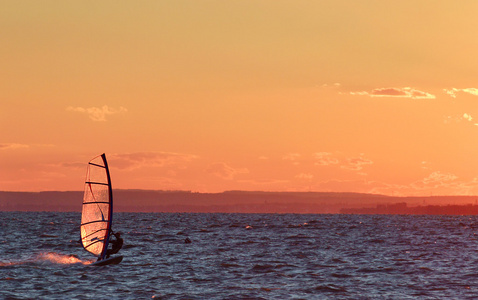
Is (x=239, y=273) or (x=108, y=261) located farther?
(x=108, y=261)

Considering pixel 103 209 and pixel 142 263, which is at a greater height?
pixel 103 209

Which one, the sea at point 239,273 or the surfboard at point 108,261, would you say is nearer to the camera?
the sea at point 239,273

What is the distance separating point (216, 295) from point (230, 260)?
18.2 m

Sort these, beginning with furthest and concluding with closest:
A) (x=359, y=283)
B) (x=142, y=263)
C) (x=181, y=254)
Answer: (x=181, y=254)
(x=142, y=263)
(x=359, y=283)

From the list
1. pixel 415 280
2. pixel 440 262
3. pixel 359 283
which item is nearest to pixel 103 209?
pixel 359 283

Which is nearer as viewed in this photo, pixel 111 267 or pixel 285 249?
pixel 111 267

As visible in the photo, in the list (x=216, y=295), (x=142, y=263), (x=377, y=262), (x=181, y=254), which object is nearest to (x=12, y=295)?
(x=216, y=295)

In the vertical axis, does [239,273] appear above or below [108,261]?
below

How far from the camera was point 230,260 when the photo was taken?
54.1 metres

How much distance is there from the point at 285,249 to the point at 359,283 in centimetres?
2572

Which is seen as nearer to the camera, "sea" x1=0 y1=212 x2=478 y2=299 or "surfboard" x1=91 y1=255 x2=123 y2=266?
"sea" x1=0 y1=212 x2=478 y2=299

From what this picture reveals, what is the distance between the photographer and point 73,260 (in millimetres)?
52531

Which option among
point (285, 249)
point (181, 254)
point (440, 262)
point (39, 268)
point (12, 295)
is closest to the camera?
point (12, 295)

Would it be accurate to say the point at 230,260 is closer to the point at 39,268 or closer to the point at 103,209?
the point at 103,209
